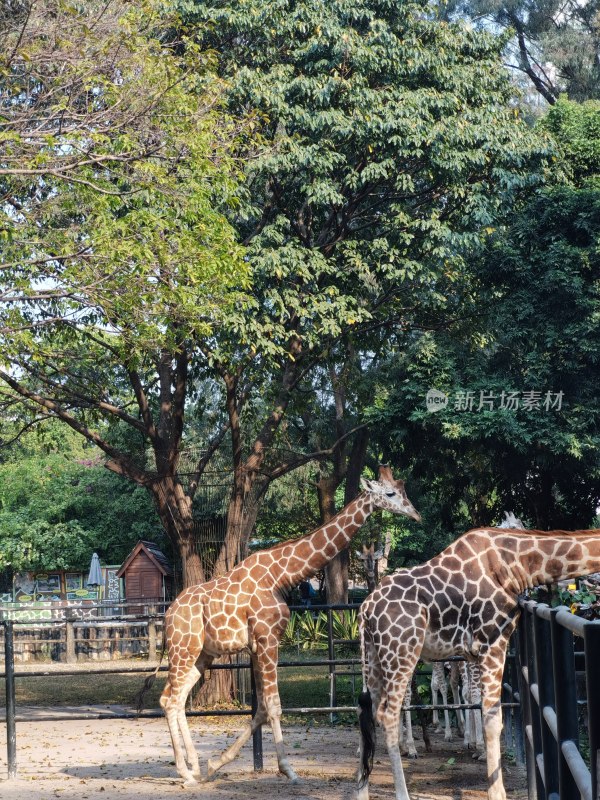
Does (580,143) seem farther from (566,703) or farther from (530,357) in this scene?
(566,703)

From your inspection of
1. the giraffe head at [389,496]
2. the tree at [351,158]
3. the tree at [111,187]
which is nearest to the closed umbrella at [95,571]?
the tree at [351,158]

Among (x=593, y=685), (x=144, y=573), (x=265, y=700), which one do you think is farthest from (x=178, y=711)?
(x=144, y=573)

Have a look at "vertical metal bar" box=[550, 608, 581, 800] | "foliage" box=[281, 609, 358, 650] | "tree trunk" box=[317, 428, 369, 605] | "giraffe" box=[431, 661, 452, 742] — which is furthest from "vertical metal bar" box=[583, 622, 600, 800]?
"tree trunk" box=[317, 428, 369, 605]

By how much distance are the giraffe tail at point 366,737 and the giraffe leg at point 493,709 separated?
80 centimetres

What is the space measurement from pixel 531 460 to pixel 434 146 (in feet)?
15.7

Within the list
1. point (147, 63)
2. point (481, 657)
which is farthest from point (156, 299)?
point (481, 657)

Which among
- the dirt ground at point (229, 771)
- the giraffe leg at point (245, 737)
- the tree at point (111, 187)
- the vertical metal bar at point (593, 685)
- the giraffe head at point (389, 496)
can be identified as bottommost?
the dirt ground at point (229, 771)

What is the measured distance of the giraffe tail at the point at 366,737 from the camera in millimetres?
7234

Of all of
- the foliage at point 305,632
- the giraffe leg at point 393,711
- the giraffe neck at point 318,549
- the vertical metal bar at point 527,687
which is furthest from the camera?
the foliage at point 305,632

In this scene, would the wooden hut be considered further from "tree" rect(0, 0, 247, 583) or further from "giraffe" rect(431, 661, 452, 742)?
"giraffe" rect(431, 661, 452, 742)

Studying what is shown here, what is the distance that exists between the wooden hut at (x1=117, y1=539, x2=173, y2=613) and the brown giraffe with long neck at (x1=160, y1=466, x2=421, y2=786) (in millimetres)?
21308

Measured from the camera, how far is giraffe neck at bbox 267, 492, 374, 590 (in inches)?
360

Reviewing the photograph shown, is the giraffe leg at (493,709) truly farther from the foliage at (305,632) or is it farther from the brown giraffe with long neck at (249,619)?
the foliage at (305,632)

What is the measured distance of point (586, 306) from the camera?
1451 cm
